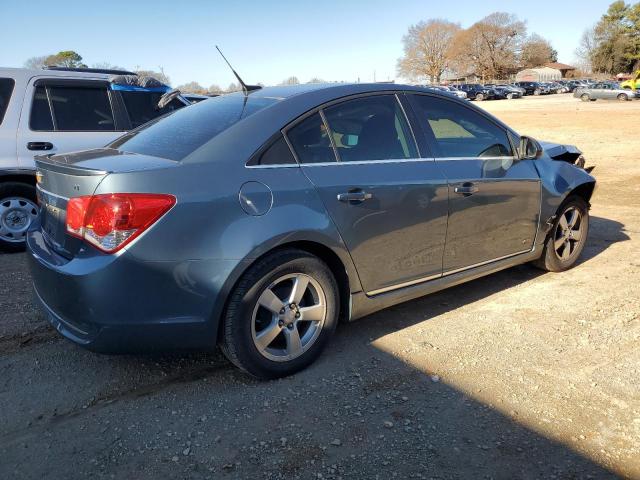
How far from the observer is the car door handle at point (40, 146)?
568 cm

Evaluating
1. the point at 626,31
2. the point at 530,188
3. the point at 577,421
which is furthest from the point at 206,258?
the point at 626,31

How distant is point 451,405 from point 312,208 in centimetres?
131

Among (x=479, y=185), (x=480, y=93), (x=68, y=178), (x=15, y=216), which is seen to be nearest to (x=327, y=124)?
Result: (x=479, y=185)

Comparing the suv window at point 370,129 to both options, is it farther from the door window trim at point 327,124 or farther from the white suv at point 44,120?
the white suv at point 44,120

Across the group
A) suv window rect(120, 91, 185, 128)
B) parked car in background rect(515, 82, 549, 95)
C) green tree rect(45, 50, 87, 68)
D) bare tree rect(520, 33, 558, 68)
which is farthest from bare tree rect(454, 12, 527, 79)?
suv window rect(120, 91, 185, 128)

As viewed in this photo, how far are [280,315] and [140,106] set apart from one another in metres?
4.30

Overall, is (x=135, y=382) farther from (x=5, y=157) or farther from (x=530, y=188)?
(x=5, y=157)

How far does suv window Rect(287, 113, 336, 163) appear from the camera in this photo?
3.21 meters

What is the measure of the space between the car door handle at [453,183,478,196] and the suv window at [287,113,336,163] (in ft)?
3.32

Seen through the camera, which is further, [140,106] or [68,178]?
[140,106]

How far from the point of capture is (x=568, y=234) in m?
5.02

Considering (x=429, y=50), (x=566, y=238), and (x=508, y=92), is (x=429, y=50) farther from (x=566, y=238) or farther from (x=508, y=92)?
(x=566, y=238)

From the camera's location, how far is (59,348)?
3551 mm

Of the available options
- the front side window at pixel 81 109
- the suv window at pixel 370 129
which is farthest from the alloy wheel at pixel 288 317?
the front side window at pixel 81 109
